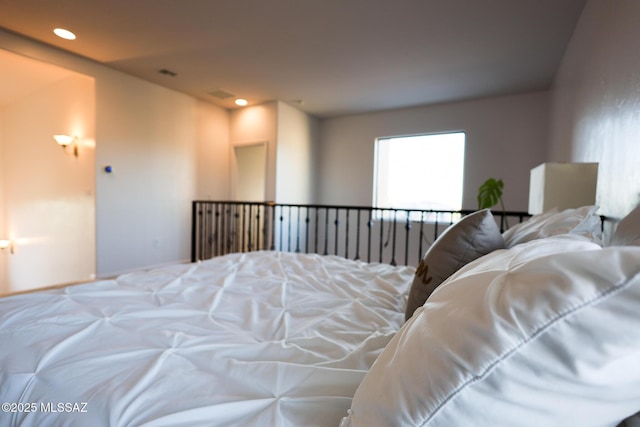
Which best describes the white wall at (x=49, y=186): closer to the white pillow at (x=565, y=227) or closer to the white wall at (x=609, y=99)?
the white pillow at (x=565, y=227)

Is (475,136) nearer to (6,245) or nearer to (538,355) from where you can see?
(538,355)

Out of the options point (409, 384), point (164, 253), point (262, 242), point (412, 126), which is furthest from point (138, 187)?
point (409, 384)

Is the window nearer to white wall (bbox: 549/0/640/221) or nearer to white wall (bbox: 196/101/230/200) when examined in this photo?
white wall (bbox: 549/0/640/221)

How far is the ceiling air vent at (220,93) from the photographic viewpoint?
4504 mm

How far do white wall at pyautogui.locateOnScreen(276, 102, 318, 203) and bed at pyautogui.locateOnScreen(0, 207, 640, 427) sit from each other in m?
3.68

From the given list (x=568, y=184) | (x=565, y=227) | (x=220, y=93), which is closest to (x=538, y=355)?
(x=565, y=227)

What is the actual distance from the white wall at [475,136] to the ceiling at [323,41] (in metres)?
0.30

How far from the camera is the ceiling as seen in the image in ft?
8.32

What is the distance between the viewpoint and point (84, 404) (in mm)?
617

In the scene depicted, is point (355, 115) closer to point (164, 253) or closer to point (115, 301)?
point (164, 253)

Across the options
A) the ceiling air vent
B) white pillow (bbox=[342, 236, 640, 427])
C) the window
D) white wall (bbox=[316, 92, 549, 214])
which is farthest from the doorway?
white pillow (bbox=[342, 236, 640, 427])

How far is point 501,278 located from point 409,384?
0.68 feet

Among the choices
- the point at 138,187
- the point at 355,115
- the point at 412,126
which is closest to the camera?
the point at 138,187

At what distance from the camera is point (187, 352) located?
2.58 feet
